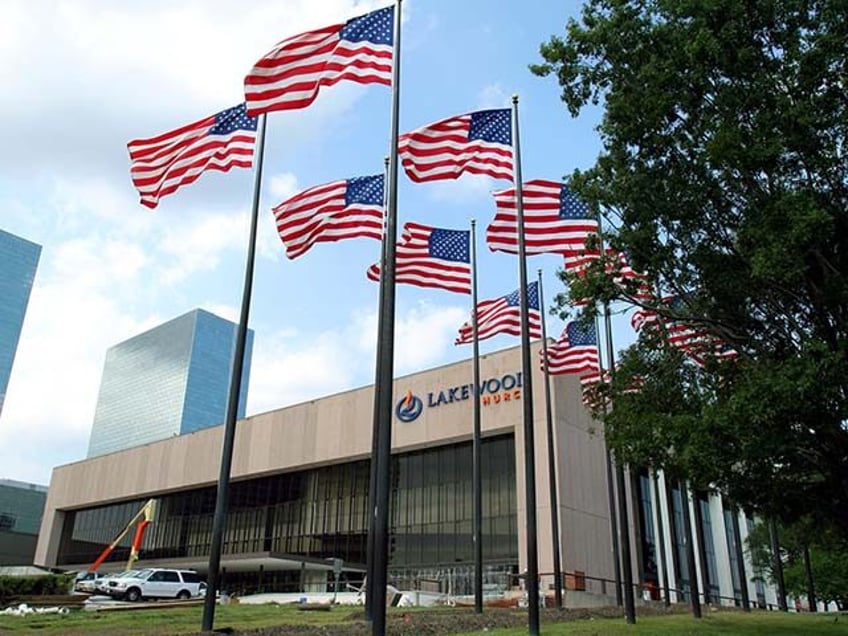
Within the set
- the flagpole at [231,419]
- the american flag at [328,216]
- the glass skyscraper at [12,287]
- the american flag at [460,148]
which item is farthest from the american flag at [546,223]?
the glass skyscraper at [12,287]

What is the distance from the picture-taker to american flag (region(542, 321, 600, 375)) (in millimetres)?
29234

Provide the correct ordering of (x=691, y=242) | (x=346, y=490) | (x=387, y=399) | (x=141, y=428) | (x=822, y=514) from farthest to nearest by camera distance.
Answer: (x=141, y=428) → (x=346, y=490) → (x=822, y=514) → (x=691, y=242) → (x=387, y=399)

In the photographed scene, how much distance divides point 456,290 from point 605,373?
6627 mm

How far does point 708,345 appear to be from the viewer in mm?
18844

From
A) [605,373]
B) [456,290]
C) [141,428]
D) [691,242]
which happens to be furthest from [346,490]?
[141,428]

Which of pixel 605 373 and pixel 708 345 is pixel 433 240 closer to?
pixel 605 373

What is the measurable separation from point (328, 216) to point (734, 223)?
398 inches

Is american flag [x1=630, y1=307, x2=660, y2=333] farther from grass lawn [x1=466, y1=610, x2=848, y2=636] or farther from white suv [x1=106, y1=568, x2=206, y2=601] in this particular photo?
white suv [x1=106, y1=568, x2=206, y2=601]

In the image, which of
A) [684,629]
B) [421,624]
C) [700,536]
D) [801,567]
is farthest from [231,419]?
[801,567]

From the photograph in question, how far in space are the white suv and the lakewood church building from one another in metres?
10.2

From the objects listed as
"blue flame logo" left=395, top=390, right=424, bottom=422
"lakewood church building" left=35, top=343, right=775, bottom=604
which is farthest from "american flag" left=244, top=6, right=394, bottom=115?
"blue flame logo" left=395, top=390, right=424, bottom=422

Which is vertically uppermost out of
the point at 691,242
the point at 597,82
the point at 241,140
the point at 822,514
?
the point at 597,82

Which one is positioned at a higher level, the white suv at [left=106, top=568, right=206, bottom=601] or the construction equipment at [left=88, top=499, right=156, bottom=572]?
the construction equipment at [left=88, top=499, right=156, bottom=572]

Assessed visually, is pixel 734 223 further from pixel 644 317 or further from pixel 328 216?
pixel 328 216
